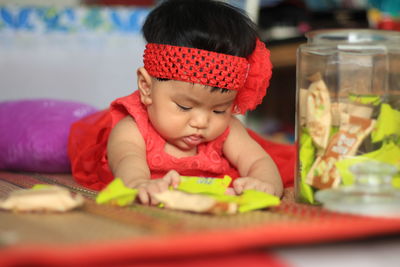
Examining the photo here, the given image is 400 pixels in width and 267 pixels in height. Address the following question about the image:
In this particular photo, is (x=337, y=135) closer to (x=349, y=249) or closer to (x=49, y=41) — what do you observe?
(x=349, y=249)

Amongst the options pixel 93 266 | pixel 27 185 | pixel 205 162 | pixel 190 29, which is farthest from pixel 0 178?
pixel 93 266

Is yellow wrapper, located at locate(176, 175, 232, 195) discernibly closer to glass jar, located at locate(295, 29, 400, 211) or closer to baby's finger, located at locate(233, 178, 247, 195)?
baby's finger, located at locate(233, 178, 247, 195)

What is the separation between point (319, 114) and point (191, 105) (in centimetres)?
24

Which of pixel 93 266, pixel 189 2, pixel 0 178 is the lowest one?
pixel 0 178

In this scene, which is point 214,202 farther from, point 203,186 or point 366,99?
point 366,99

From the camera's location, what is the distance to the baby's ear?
1.07m

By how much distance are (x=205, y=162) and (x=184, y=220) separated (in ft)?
1.45

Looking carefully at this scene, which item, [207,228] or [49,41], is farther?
[49,41]

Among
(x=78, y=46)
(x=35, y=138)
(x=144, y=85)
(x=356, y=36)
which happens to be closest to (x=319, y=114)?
(x=356, y=36)

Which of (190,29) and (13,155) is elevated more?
(190,29)

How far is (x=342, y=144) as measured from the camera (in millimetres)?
852

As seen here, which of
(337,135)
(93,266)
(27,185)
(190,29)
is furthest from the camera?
(27,185)

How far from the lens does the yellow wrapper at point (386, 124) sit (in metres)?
0.85

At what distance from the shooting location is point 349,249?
581mm
